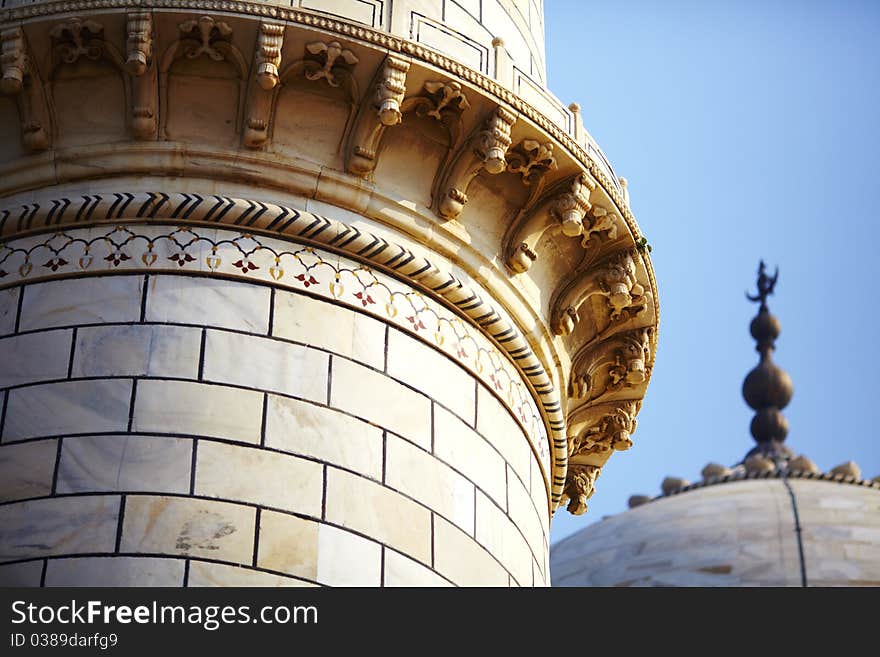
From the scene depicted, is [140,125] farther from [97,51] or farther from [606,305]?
[606,305]

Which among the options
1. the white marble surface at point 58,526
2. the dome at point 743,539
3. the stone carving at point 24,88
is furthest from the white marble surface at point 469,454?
the dome at point 743,539

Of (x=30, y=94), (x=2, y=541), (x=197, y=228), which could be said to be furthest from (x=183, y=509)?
(x=30, y=94)

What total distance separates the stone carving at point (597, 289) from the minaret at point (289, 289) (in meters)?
0.02

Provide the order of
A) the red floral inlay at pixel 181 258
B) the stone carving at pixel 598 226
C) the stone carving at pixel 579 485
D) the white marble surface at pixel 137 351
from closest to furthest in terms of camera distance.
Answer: the white marble surface at pixel 137 351, the red floral inlay at pixel 181 258, the stone carving at pixel 598 226, the stone carving at pixel 579 485

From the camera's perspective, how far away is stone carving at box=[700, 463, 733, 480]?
35219mm

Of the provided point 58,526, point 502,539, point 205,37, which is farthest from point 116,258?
point 502,539

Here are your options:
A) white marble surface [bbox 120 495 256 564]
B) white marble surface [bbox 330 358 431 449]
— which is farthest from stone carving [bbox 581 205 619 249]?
white marble surface [bbox 120 495 256 564]

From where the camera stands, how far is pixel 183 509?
1098cm

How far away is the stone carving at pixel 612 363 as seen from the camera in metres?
14.4

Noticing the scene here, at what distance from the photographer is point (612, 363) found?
14625 mm

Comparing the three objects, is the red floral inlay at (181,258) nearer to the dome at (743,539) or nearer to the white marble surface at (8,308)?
the white marble surface at (8,308)
